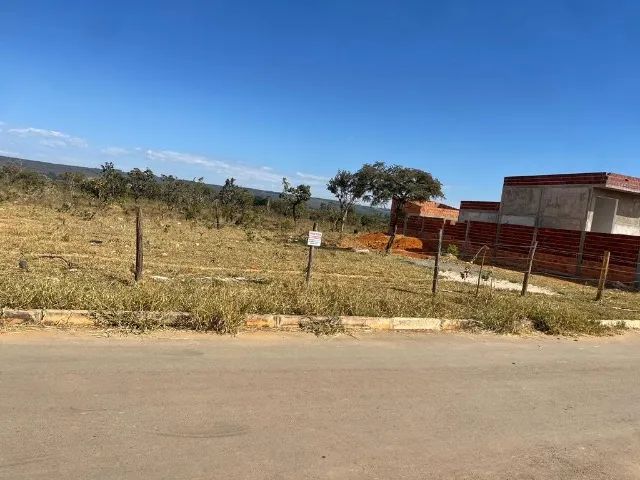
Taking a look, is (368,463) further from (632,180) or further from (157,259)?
(632,180)

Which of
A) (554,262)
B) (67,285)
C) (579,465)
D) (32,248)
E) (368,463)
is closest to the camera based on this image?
(368,463)

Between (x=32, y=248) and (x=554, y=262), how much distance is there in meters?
20.7

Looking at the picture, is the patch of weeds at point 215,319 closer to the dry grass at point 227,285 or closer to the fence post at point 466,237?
the dry grass at point 227,285

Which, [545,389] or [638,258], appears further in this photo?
[638,258]

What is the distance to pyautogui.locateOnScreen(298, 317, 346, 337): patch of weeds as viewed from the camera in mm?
7762

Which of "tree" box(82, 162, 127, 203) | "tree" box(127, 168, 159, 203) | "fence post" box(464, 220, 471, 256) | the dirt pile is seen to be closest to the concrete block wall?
"fence post" box(464, 220, 471, 256)

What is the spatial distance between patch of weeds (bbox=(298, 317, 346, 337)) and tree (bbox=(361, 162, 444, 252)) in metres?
33.9

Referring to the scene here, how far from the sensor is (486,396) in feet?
18.1

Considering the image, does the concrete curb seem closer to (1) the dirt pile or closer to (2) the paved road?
(2) the paved road

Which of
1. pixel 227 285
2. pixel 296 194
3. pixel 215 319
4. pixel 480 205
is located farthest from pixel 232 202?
pixel 215 319

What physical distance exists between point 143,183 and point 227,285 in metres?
43.0

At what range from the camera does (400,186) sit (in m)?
42.7

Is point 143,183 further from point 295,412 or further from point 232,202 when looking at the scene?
point 295,412

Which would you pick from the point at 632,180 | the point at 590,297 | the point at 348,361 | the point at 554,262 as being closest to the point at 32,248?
the point at 348,361
